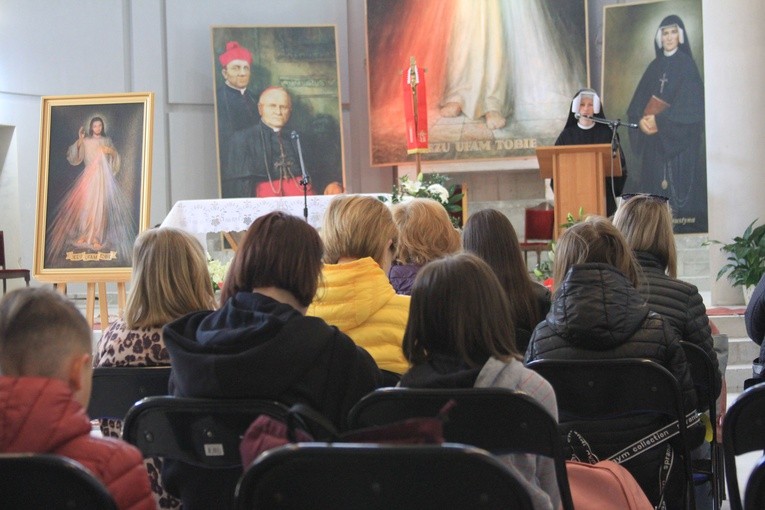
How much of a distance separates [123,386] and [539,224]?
812 cm

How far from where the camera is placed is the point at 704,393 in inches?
118

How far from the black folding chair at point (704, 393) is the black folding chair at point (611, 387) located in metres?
0.56

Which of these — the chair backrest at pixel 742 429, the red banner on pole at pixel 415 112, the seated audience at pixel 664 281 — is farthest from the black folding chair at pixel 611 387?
the red banner on pole at pixel 415 112

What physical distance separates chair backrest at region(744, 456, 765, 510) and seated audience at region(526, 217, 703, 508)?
1.07 m

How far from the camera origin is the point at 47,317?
1.63m

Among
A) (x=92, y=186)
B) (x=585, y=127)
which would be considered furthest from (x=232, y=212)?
(x=585, y=127)

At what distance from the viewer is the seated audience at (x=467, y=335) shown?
201 cm

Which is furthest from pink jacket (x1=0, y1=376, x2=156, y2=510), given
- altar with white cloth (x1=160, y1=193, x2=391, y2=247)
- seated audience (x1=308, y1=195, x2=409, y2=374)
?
altar with white cloth (x1=160, y1=193, x2=391, y2=247)

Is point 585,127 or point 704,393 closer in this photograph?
point 704,393

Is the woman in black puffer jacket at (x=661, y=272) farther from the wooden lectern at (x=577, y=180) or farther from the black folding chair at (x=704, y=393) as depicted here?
the wooden lectern at (x=577, y=180)

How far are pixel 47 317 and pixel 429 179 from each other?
18.6ft

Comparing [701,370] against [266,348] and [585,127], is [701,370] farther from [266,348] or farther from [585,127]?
[585,127]

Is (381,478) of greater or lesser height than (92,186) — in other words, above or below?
below

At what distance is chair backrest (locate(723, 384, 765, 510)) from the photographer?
1.78 m
